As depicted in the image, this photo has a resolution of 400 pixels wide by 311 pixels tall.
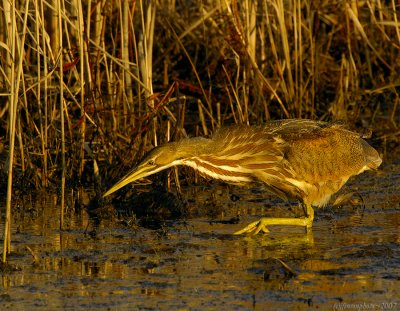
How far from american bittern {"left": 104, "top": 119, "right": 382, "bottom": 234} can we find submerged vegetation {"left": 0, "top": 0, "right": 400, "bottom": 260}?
973 millimetres

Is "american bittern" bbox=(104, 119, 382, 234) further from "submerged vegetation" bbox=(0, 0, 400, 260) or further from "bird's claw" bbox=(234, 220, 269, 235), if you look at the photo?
"submerged vegetation" bbox=(0, 0, 400, 260)

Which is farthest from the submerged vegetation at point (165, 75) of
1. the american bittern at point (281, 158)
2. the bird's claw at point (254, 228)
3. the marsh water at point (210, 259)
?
the bird's claw at point (254, 228)

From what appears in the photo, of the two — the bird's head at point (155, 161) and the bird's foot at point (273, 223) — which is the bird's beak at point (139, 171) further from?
the bird's foot at point (273, 223)

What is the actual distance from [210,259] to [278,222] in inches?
38.0

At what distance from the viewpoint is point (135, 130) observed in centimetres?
768

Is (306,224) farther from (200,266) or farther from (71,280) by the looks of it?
(71,280)

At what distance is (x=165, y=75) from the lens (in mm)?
9547

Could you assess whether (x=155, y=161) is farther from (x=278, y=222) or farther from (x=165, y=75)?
(x=165, y=75)

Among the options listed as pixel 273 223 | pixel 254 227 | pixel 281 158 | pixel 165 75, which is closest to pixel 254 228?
pixel 254 227

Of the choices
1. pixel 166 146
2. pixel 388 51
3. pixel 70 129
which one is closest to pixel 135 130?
pixel 70 129

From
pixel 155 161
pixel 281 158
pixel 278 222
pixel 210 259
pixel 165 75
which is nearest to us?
pixel 210 259

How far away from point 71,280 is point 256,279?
104 centimetres

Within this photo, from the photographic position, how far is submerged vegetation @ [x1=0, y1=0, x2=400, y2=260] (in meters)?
7.43

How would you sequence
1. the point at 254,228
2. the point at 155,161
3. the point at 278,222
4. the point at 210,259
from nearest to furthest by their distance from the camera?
1. the point at 210,259
2. the point at 155,161
3. the point at 254,228
4. the point at 278,222
